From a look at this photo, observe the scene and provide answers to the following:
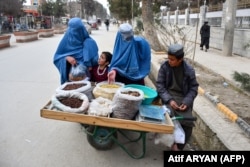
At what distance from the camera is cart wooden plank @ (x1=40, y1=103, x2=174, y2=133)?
3062 millimetres

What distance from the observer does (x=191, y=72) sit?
3.48m

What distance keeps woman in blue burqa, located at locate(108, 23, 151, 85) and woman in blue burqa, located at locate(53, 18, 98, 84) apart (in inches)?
14.5

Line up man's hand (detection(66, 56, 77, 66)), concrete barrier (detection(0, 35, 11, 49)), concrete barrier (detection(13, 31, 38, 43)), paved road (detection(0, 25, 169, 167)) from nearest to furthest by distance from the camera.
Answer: paved road (detection(0, 25, 169, 167))
man's hand (detection(66, 56, 77, 66))
concrete barrier (detection(0, 35, 11, 49))
concrete barrier (detection(13, 31, 38, 43))

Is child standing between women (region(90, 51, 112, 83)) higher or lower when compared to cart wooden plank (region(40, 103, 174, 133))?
higher

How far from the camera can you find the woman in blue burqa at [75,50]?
174 inches

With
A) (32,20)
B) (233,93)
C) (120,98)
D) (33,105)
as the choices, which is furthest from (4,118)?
(32,20)

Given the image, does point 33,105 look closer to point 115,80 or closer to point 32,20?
point 115,80

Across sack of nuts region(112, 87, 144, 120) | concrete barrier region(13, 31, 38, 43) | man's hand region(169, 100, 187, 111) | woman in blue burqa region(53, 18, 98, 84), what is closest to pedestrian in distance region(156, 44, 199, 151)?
man's hand region(169, 100, 187, 111)

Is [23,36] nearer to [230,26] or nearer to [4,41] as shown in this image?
[4,41]

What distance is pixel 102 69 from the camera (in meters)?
4.58

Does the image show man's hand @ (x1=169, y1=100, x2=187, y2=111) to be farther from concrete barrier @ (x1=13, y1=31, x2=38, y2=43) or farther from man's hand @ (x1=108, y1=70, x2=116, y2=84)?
concrete barrier @ (x1=13, y1=31, x2=38, y2=43)

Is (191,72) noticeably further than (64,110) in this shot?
Yes

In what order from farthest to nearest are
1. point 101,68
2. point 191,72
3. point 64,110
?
point 101,68, point 191,72, point 64,110

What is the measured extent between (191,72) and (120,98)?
87cm
